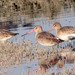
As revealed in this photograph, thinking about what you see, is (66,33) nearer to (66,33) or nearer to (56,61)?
Result: (66,33)

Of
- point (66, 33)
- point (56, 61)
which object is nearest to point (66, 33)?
point (66, 33)

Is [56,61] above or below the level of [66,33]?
below

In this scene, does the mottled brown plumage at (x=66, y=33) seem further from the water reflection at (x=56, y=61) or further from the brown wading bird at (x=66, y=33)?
the water reflection at (x=56, y=61)

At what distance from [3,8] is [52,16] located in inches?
198

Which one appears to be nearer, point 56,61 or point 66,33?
point 56,61

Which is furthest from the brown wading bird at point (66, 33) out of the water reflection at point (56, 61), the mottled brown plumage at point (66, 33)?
the water reflection at point (56, 61)

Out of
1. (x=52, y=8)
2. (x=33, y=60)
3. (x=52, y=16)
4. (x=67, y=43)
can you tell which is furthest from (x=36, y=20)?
(x=33, y=60)

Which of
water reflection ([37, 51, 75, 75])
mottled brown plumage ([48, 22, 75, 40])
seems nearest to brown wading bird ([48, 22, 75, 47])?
mottled brown plumage ([48, 22, 75, 40])

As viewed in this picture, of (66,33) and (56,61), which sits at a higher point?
(66,33)

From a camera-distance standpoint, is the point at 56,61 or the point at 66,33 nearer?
the point at 56,61

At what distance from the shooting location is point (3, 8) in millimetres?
22297

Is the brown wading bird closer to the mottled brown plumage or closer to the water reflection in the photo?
the mottled brown plumage

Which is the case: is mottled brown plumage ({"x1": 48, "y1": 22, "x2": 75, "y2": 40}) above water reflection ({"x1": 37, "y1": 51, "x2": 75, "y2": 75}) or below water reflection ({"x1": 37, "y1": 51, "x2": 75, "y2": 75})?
above

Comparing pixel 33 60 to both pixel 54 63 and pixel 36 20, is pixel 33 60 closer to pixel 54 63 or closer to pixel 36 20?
pixel 54 63
